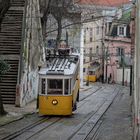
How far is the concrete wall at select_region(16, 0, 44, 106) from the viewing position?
117 ft

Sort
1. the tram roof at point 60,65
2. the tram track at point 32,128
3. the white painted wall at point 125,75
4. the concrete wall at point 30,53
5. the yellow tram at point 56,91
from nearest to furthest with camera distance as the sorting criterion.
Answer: the tram track at point 32,128, the yellow tram at point 56,91, the tram roof at point 60,65, the concrete wall at point 30,53, the white painted wall at point 125,75

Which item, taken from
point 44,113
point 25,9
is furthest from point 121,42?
point 44,113

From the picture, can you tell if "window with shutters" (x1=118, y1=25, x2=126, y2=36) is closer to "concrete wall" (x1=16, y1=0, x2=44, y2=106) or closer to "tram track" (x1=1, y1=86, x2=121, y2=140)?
"concrete wall" (x1=16, y1=0, x2=44, y2=106)

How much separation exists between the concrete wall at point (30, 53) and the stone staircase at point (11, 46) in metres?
0.57

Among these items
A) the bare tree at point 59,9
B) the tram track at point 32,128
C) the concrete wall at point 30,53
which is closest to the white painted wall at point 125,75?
the bare tree at point 59,9

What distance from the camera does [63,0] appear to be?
4706 cm

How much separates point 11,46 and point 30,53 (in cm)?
154

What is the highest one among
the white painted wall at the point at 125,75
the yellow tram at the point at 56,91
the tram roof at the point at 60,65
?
the tram roof at the point at 60,65

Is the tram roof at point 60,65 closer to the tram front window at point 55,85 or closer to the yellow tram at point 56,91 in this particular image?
the yellow tram at point 56,91

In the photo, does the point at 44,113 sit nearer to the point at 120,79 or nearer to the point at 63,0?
the point at 63,0

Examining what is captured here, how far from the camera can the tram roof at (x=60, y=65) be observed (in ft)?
93.9

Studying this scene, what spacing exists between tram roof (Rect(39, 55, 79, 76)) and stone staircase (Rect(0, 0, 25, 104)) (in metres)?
4.78

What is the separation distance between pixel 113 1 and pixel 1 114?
74.9 meters

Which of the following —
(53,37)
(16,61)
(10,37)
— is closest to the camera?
(16,61)
